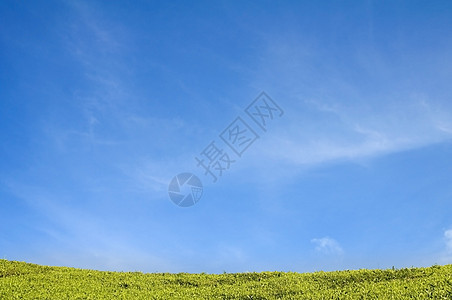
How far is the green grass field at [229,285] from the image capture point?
14453 millimetres

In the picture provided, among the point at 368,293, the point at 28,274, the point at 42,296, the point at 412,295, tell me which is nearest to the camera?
the point at 412,295

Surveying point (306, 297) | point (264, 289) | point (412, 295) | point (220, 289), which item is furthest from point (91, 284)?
point (412, 295)

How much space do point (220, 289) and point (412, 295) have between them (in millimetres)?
7458

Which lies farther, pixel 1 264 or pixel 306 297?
pixel 1 264

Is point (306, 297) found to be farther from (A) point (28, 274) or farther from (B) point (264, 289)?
(A) point (28, 274)

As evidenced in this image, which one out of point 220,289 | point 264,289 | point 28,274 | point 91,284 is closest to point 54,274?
point 28,274

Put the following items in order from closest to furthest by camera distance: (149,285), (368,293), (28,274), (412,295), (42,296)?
1. (412,295)
2. (368,293)
3. (42,296)
4. (149,285)
5. (28,274)

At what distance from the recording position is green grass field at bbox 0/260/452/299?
47.4ft

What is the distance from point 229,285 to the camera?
17.8 m

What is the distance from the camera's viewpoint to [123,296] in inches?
631

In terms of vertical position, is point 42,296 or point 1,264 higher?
point 1,264

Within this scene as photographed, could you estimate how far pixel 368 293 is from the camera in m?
14.1

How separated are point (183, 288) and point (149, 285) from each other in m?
1.66

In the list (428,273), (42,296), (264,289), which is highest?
(428,273)
